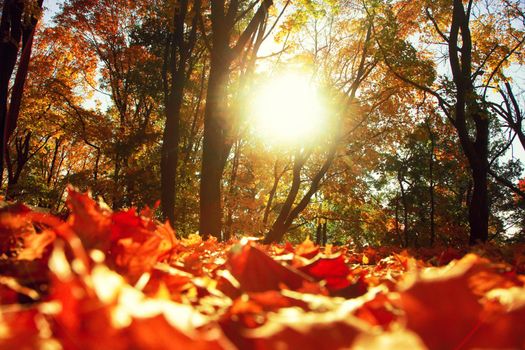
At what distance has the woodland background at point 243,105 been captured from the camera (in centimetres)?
809

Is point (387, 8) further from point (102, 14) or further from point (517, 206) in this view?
point (517, 206)

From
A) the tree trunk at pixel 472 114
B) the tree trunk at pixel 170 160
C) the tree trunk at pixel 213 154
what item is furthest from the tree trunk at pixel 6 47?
the tree trunk at pixel 472 114

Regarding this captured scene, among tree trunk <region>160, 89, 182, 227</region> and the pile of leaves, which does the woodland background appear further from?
the pile of leaves

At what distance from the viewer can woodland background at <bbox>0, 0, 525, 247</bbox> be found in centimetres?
809

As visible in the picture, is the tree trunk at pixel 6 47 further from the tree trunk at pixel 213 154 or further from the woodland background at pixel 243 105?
the tree trunk at pixel 213 154

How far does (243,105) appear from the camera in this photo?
30.7ft

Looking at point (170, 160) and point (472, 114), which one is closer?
point (472, 114)

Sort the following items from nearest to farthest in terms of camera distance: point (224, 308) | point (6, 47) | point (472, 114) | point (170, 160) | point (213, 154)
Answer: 1. point (224, 308)
2. point (6, 47)
3. point (213, 154)
4. point (472, 114)
5. point (170, 160)

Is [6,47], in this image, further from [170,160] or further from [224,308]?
[224,308]

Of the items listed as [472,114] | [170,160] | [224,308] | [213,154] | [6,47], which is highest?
[472,114]

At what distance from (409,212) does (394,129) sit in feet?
43.5

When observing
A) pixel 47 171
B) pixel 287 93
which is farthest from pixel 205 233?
pixel 47 171

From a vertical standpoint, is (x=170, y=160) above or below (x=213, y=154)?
above

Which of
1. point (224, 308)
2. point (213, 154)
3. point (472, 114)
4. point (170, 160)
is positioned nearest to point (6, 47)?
point (213, 154)
